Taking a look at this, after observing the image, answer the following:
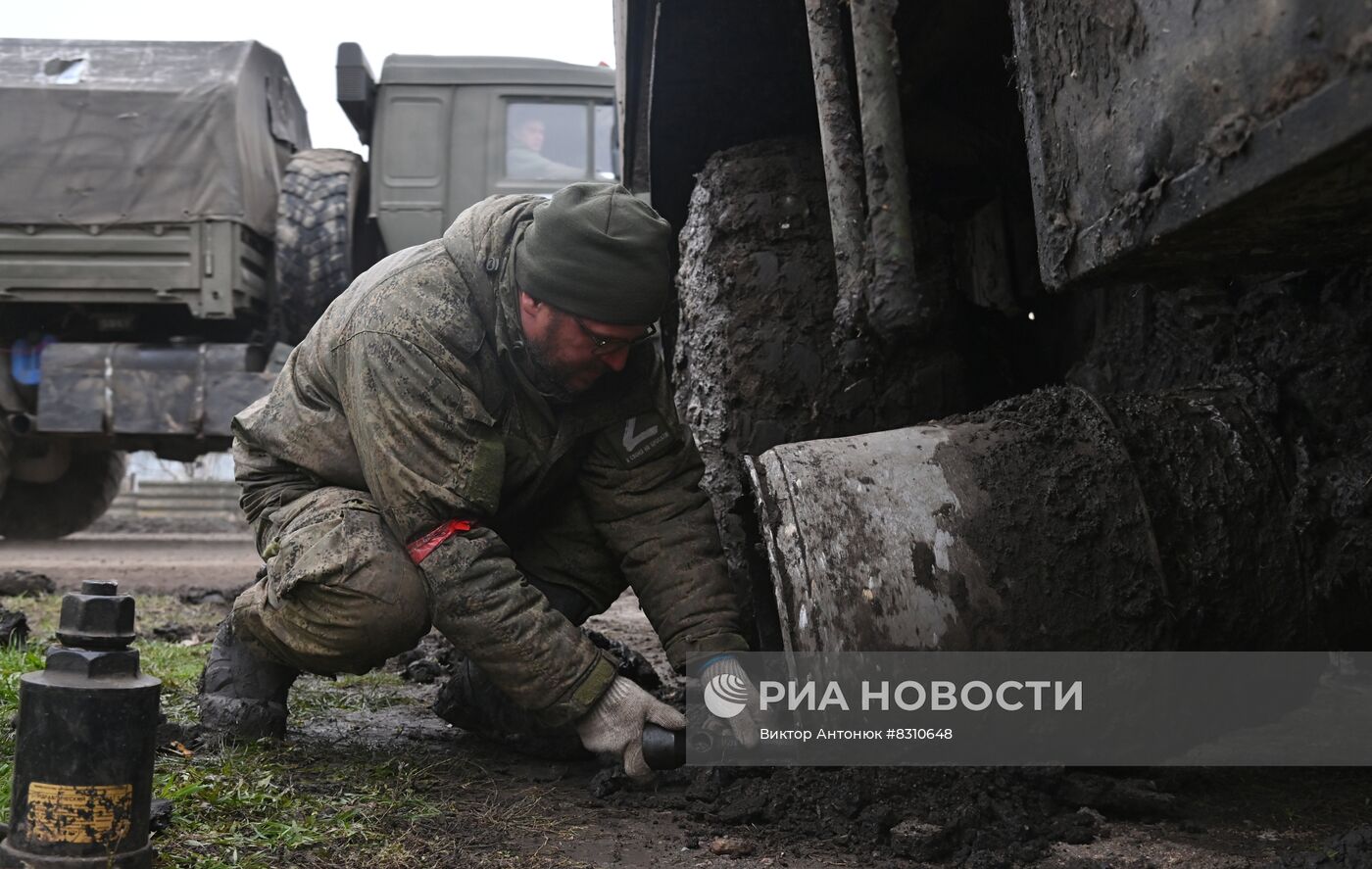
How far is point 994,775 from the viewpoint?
1.67 m

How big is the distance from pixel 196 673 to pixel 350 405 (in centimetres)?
111

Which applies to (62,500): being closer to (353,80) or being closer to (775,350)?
(353,80)

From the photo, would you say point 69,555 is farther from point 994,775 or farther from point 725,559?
point 994,775

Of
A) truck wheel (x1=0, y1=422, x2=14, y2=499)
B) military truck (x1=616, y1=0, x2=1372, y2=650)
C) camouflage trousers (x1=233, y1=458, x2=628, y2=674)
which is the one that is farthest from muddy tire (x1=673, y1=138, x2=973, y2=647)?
truck wheel (x1=0, y1=422, x2=14, y2=499)

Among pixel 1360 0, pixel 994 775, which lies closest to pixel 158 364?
pixel 994 775

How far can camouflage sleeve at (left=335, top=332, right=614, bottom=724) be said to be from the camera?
183 cm

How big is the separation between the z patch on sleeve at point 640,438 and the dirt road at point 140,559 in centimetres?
314

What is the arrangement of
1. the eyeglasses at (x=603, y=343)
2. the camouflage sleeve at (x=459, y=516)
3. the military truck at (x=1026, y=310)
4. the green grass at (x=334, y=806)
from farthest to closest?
1. the eyeglasses at (x=603, y=343)
2. the camouflage sleeve at (x=459, y=516)
3. the green grass at (x=334, y=806)
4. the military truck at (x=1026, y=310)

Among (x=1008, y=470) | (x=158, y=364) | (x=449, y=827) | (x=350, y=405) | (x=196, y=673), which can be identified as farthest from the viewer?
(x=158, y=364)

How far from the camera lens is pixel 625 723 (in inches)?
73.9

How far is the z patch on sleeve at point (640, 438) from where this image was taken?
220 centimetres

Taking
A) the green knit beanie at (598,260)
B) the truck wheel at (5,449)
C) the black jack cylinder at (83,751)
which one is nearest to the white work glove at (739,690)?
the green knit beanie at (598,260)

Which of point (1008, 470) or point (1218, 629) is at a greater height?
point (1008, 470)

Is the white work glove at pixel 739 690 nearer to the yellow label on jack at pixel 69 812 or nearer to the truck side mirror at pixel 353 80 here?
the yellow label on jack at pixel 69 812
